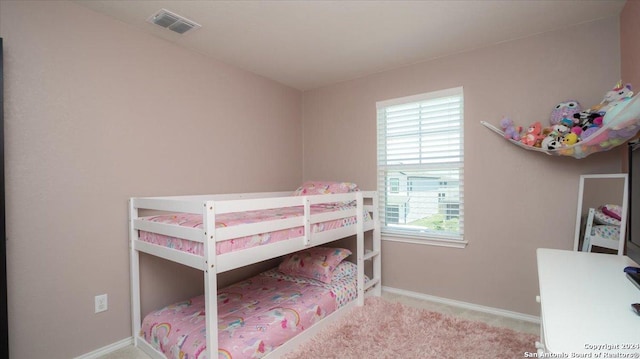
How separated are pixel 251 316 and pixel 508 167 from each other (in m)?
2.20

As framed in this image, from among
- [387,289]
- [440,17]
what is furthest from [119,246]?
[440,17]

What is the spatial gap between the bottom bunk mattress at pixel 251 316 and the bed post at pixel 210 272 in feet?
0.38

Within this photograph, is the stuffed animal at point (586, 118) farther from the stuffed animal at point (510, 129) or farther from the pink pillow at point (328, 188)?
the pink pillow at point (328, 188)

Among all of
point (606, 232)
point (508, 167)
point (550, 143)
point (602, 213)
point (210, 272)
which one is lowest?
point (210, 272)

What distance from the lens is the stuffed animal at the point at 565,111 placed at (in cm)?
209

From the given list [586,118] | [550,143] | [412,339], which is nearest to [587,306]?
[412,339]

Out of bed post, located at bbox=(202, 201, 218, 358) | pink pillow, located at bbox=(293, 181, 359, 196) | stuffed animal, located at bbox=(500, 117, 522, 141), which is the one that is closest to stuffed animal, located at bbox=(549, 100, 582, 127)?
stuffed animal, located at bbox=(500, 117, 522, 141)

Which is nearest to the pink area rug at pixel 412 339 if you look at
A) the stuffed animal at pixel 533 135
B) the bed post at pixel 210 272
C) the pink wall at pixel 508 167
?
the pink wall at pixel 508 167

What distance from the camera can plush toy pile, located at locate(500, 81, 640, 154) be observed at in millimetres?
1630

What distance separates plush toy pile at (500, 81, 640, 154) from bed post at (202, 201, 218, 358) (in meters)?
2.05

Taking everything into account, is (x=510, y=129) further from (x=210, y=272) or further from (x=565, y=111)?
(x=210, y=272)

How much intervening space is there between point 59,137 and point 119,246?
762 mm

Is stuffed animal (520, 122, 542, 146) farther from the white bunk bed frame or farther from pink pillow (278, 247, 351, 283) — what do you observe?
pink pillow (278, 247, 351, 283)

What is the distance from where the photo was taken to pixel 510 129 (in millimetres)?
2309
